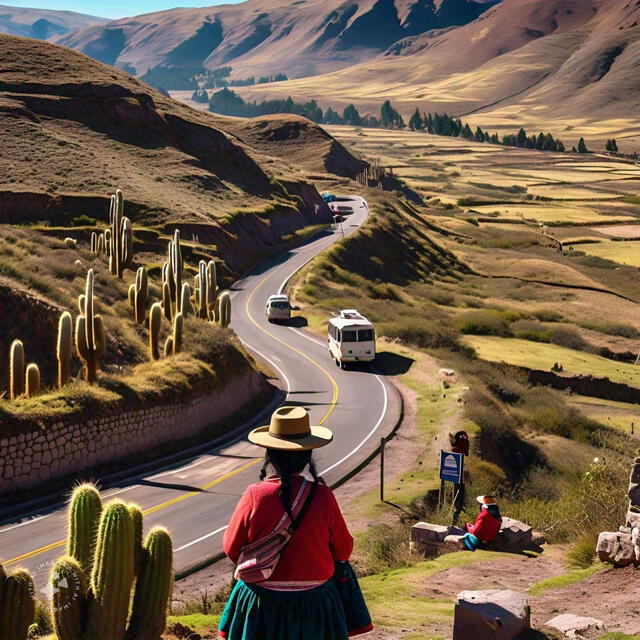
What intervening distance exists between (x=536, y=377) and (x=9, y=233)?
24801 millimetres

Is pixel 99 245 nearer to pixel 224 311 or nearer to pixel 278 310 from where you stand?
pixel 278 310

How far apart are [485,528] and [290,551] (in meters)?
9.75

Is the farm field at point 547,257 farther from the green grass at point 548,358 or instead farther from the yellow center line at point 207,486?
the yellow center line at point 207,486

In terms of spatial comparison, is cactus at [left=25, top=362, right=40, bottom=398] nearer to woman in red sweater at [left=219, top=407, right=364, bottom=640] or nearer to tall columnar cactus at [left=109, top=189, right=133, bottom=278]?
tall columnar cactus at [left=109, top=189, right=133, bottom=278]

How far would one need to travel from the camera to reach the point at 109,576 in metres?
8.34

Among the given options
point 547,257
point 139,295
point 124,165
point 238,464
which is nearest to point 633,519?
point 238,464

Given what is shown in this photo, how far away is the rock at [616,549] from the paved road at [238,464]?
8.03 metres

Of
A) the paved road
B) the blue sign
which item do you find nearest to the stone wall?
the paved road

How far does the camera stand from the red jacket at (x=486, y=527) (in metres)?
15.3

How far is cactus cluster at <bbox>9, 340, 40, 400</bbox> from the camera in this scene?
70.8 ft

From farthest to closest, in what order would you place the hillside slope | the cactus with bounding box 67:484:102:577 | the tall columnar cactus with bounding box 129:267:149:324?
the hillside slope, the tall columnar cactus with bounding box 129:267:149:324, the cactus with bounding box 67:484:102:577

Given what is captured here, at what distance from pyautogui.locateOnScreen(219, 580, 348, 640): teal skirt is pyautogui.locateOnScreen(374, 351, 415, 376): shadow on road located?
32.7 meters

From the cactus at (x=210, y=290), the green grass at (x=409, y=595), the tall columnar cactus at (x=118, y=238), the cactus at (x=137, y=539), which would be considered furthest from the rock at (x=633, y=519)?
the tall columnar cactus at (x=118, y=238)

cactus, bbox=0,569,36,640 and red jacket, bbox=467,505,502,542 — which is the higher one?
cactus, bbox=0,569,36,640
